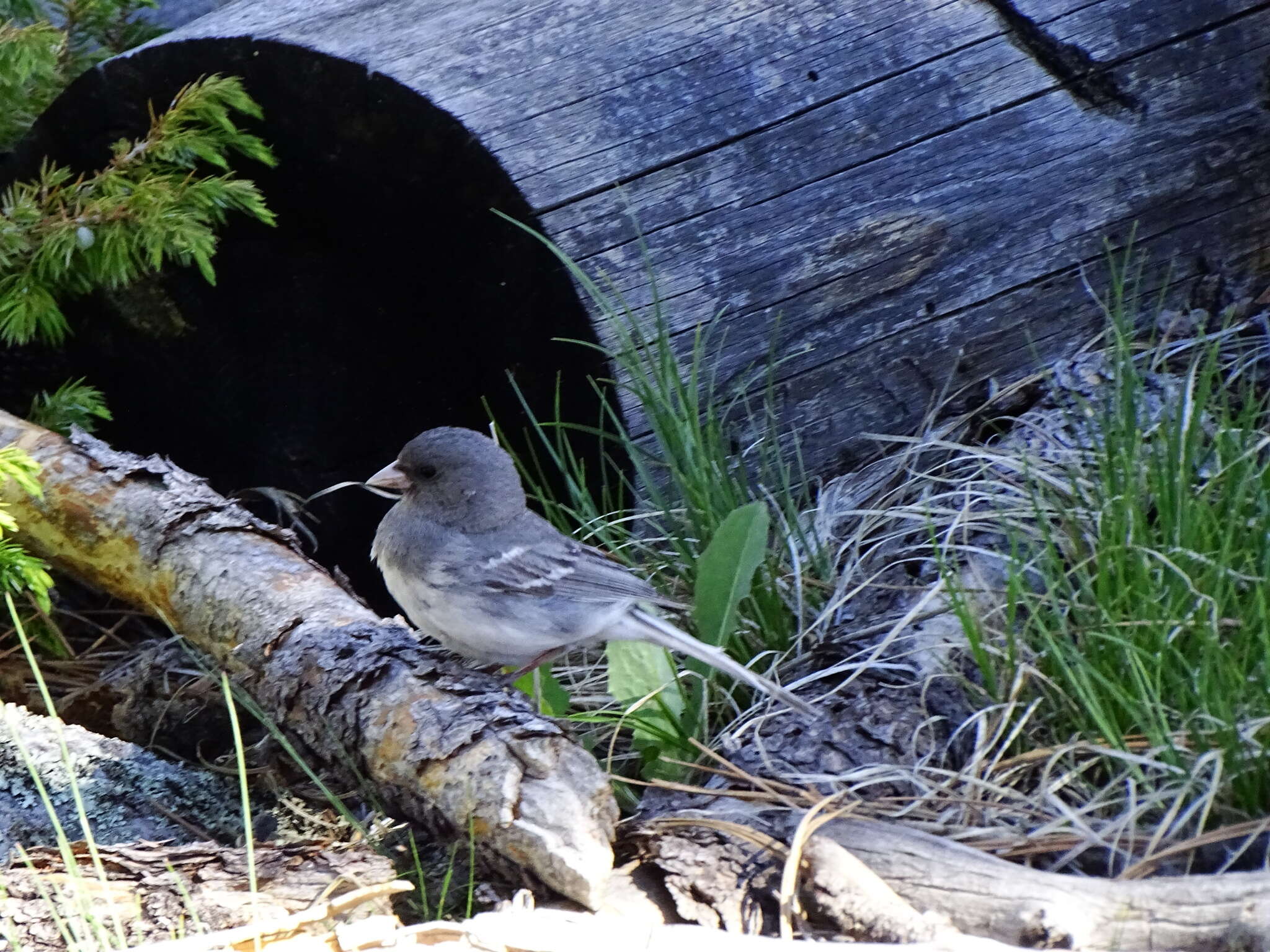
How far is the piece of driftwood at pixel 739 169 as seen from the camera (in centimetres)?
296

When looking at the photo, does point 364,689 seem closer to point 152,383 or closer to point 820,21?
point 152,383

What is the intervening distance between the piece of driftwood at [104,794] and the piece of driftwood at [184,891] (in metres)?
0.21

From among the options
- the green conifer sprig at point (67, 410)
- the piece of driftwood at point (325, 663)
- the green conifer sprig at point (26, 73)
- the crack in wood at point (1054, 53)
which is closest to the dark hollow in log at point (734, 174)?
the crack in wood at point (1054, 53)

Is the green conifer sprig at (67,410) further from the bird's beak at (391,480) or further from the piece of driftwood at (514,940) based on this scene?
the piece of driftwood at (514,940)

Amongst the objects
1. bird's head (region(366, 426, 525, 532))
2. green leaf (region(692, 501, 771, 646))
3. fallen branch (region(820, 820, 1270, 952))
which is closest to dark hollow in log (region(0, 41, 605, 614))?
bird's head (region(366, 426, 525, 532))

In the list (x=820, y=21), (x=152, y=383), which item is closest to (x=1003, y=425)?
(x=820, y=21)

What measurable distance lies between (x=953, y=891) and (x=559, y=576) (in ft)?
3.51

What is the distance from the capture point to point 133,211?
300cm

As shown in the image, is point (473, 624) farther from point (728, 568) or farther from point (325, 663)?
point (728, 568)

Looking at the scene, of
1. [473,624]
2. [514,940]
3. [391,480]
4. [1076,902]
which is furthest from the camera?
[391,480]

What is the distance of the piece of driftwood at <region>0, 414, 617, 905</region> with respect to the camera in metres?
2.04

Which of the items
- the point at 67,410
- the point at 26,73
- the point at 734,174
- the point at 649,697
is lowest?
the point at 649,697

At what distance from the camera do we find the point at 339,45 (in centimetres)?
294

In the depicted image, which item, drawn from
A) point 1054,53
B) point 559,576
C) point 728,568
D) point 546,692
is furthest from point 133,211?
point 1054,53
